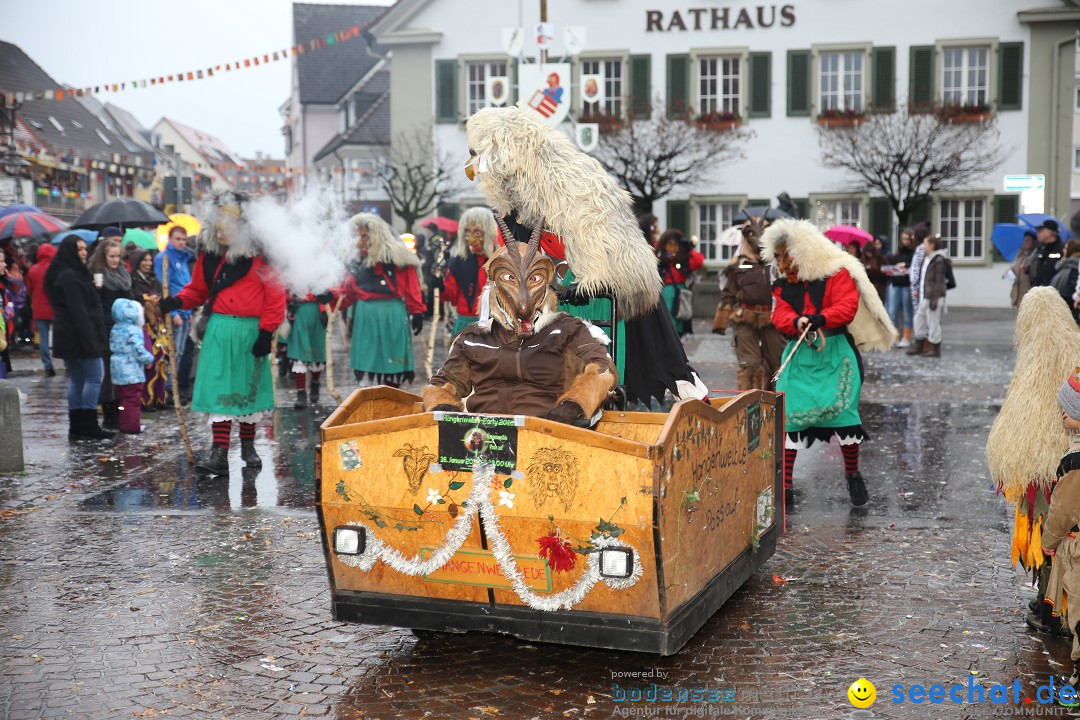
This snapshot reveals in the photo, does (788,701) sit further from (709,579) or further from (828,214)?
(828,214)

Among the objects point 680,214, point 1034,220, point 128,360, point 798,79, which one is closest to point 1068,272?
point 1034,220

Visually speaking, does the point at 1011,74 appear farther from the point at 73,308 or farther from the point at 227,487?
the point at 227,487

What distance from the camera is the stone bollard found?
9156 millimetres

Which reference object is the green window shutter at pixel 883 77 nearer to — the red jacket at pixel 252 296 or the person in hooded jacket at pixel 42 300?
the person in hooded jacket at pixel 42 300

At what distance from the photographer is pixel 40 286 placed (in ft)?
52.2

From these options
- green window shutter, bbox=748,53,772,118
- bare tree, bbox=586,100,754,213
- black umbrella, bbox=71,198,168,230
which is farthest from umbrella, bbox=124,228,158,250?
green window shutter, bbox=748,53,772,118

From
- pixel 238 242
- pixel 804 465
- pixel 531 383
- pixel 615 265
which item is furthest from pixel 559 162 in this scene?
pixel 804 465

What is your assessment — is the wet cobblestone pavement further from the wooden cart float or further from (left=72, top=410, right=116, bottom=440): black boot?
Result: (left=72, top=410, right=116, bottom=440): black boot

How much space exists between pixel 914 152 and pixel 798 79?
3.80 m

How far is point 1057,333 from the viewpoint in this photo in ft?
16.5

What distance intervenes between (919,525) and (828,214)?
944 inches

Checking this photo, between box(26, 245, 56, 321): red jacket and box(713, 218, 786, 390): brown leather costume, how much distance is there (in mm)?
9774

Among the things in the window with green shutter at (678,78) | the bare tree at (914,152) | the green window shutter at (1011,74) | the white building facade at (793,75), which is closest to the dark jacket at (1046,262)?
the bare tree at (914,152)

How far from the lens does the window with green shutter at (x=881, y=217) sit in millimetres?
29953
